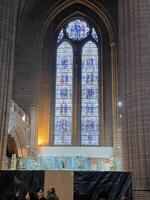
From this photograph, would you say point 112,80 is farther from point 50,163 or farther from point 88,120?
point 50,163

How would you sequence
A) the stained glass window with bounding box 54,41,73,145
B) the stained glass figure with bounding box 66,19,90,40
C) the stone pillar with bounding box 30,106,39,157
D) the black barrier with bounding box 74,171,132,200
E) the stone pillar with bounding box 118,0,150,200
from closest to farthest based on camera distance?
the black barrier with bounding box 74,171,132,200, the stone pillar with bounding box 118,0,150,200, the stone pillar with bounding box 30,106,39,157, the stained glass window with bounding box 54,41,73,145, the stained glass figure with bounding box 66,19,90,40

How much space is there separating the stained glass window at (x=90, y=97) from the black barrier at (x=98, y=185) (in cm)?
1807

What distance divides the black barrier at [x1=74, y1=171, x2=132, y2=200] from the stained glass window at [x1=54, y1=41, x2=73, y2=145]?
18174mm

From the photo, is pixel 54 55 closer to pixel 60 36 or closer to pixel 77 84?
pixel 60 36

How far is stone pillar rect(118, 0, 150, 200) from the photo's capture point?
1206 centimetres

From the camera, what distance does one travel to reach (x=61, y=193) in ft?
30.3

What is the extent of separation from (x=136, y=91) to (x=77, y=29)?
60.5ft

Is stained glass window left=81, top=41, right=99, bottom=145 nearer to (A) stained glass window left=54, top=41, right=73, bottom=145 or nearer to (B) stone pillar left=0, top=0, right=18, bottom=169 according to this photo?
(A) stained glass window left=54, top=41, right=73, bottom=145

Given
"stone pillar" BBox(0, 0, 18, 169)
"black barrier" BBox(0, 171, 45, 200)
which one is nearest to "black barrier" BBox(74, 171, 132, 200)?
"black barrier" BBox(0, 171, 45, 200)

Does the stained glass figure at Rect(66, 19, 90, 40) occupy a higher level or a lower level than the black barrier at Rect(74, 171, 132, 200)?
higher

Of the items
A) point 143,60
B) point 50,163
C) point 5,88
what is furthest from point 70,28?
point 143,60

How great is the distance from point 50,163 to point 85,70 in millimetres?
9045

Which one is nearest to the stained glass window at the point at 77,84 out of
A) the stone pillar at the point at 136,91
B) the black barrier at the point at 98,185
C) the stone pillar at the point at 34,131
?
the stone pillar at the point at 34,131

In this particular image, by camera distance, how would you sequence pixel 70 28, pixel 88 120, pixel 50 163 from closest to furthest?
pixel 50 163
pixel 88 120
pixel 70 28
